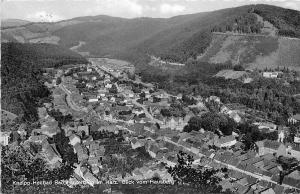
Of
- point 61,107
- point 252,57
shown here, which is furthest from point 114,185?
point 252,57

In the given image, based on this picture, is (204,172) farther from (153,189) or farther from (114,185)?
(114,185)

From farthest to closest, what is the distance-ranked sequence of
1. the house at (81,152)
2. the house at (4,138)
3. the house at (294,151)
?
1. the house at (4,138)
2. the house at (294,151)
3. the house at (81,152)

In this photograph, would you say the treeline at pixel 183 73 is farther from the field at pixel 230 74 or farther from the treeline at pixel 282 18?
the treeline at pixel 282 18

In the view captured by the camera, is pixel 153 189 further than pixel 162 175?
No

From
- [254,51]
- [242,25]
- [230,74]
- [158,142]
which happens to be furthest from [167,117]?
[242,25]

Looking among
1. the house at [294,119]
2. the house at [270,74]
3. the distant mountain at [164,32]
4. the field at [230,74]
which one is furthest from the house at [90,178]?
the distant mountain at [164,32]

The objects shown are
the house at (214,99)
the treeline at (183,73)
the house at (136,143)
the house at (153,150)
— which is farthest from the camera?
the treeline at (183,73)

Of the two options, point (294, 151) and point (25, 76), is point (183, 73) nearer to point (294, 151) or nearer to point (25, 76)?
point (25, 76)
